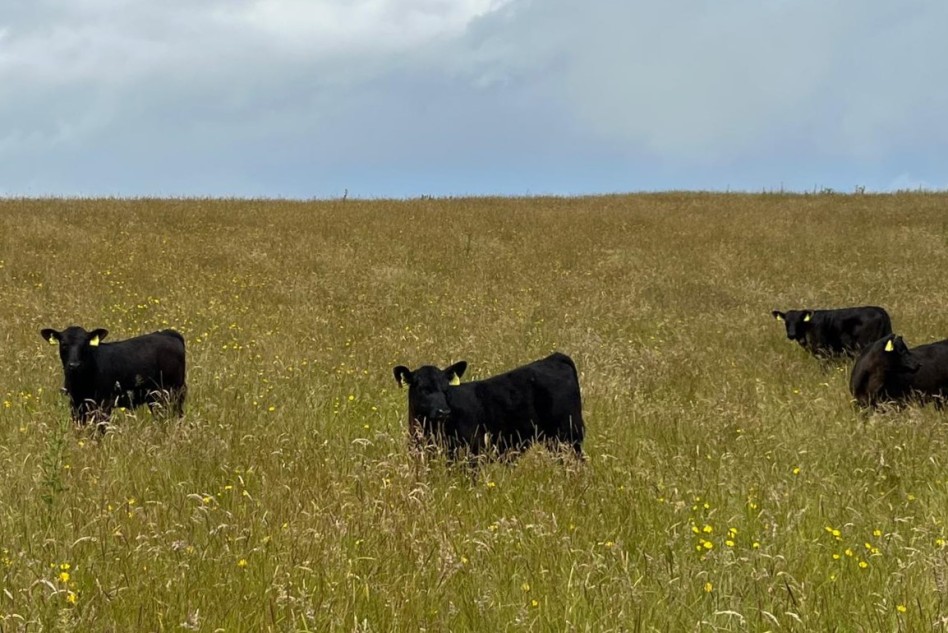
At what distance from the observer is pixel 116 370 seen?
27.5 feet

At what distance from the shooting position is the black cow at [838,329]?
505 inches

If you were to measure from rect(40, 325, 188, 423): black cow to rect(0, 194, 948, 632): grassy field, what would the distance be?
1.04ft

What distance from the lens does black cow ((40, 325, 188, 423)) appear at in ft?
26.1

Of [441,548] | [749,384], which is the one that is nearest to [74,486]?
[441,548]

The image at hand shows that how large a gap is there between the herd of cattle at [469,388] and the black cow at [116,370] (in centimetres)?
1

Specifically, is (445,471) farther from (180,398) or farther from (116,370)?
(116,370)

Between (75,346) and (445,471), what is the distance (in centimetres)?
481

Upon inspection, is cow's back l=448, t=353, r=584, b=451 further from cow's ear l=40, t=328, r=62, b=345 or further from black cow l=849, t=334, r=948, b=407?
cow's ear l=40, t=328, r=62, b=345

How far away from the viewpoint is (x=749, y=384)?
10023mm

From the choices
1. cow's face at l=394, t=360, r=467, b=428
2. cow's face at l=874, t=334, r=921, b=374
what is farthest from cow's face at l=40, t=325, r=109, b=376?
cow's face at l=874, t=334, r=921, b=374

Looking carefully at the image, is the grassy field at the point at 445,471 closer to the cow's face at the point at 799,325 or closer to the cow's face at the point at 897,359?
the cow's face at the point at 799,325

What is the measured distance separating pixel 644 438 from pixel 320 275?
38.9 feet

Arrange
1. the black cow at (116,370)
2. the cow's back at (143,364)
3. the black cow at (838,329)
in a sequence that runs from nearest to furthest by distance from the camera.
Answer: the black cow at (116,370), the cow's back at (143,364), the black cow at (838,329)

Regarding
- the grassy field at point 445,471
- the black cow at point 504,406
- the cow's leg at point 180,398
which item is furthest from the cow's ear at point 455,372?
the cow's leg at point 180,398
